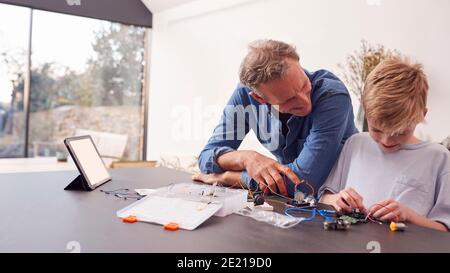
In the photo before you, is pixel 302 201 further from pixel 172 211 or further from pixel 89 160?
pixel 89 160

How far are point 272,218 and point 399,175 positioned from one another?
1.62 feet

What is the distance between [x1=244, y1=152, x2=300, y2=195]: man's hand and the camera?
119 cm

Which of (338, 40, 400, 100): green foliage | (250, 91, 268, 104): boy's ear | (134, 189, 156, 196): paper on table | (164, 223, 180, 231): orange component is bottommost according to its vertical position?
(134, 189, 156, 196): paper on table

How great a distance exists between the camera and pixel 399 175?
121 centimetres

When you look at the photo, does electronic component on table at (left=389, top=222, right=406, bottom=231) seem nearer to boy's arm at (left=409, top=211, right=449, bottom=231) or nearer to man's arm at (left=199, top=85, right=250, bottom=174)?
boy's arm at (left=409, top=211, right=449, bottom=231)

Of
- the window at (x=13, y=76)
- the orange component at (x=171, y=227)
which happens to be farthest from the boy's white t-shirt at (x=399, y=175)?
the window at (x=13, y=76)

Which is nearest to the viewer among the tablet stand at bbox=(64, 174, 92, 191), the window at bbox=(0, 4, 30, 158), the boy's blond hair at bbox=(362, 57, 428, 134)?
the boy's blond hair at bbox=(362, 57, 428, 134)

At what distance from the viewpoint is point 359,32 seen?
288cm

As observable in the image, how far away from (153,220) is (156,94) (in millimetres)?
4399

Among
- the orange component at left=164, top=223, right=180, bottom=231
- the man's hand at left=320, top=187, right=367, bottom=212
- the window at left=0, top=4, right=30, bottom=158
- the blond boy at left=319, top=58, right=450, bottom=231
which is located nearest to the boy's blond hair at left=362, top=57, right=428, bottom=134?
the blond boy at left=319, top=58, right=450, bottom=231

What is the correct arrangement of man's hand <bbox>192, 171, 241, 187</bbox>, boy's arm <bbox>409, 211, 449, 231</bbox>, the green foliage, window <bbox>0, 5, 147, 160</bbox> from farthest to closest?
window <bbox>0, 5, 147, 160</bbox>, the green foliage, man's hand <bbox>192, 171, 241, 187</bbox>, boy's arm <bbox>409, 211, 449, 231</bbox>

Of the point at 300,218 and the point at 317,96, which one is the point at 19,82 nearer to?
the point at 317,96

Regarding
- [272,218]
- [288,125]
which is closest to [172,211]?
[272,218]

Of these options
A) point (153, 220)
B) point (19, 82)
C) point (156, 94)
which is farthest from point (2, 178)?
point (156, 94)
